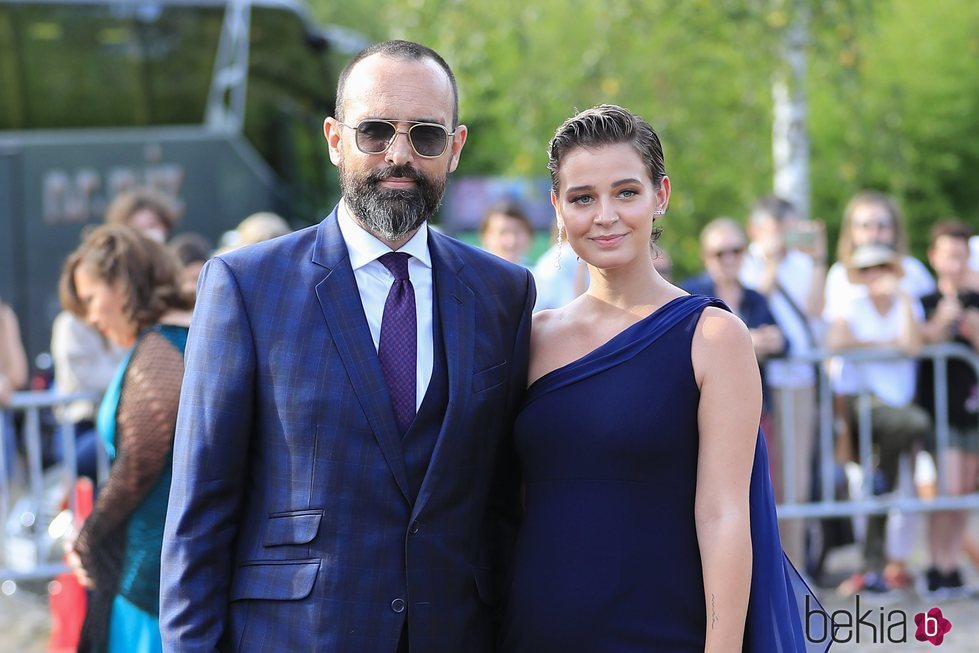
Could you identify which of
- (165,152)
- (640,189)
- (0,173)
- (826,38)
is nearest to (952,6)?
(826,38)

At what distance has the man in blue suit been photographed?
2.76 meters

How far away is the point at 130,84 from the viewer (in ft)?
44.1

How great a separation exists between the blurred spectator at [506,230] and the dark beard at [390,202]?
14.7 feet

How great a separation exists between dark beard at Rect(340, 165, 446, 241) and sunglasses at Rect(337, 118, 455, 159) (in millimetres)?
55

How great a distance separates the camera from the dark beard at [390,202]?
113 inches

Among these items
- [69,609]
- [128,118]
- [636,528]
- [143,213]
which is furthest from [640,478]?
[128,118]

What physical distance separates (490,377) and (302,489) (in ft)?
1.72

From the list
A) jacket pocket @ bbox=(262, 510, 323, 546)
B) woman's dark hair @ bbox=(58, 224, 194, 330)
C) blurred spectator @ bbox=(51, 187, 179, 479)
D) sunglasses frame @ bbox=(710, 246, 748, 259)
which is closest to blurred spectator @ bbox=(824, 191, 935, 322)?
sunglasses frame @ bbox=(710, 246, 748, 259)

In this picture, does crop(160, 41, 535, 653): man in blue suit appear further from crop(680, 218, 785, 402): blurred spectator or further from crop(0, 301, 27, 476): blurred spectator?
crop(0, 301, 27, 476): blurred spectator

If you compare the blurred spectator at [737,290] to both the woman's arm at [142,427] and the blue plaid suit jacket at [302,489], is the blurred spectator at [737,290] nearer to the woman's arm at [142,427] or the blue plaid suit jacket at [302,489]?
the woman's arm at [142,427]

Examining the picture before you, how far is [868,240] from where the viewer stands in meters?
7.29

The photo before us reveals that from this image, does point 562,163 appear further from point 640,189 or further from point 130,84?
point 130,84

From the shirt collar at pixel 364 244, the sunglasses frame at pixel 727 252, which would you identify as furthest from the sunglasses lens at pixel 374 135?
the sunglasses frame at pixel 727 252

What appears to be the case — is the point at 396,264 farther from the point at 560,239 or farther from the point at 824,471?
the point at 824,471
